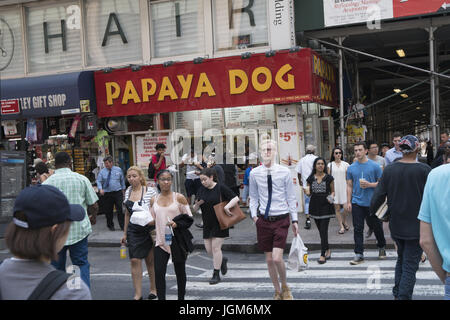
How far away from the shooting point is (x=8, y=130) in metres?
16.8

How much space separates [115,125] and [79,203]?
944cm

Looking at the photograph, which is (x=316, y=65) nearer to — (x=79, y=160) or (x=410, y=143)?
(x=79, y=160)

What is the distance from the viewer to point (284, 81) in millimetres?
13375

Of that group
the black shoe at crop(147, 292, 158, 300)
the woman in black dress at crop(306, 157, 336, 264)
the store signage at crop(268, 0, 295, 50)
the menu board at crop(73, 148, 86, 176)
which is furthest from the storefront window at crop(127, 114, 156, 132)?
the black shoe at crop(147, 292, 158, 300)

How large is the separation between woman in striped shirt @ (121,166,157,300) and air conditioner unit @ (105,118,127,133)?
8942mm

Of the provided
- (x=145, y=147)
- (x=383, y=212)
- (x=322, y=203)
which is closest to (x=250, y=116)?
(x=145, y=147)

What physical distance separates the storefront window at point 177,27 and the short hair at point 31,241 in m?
12.8

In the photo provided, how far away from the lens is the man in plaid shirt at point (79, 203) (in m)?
6.35

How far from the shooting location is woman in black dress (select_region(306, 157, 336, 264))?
864 centimetres

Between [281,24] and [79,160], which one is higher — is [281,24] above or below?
above

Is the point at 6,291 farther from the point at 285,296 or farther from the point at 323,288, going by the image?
the point at 323,288

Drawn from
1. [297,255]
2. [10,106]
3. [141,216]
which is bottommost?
[297,255]

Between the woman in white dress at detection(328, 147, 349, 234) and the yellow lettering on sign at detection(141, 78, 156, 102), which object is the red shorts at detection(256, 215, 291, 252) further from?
the yellow lettering on sign at detection(141, 78, 156, 102)
